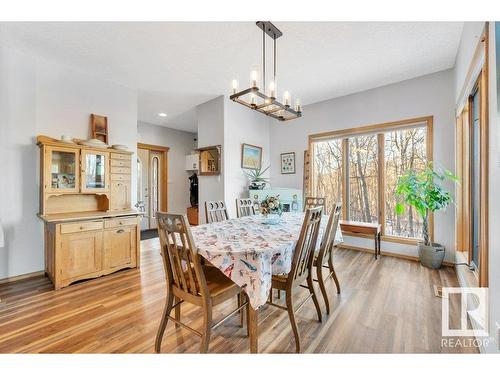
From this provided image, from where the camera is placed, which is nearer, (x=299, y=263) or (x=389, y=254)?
(x=299, y=263)

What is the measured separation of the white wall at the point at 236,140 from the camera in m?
4.05

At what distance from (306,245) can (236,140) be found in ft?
9.51

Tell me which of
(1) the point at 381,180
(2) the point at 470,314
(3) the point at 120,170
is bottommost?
(2) the point at 470,314

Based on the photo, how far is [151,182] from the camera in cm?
564

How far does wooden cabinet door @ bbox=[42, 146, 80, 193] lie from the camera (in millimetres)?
2620

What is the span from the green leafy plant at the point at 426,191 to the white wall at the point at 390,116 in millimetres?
278

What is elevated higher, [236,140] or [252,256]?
[236,140]

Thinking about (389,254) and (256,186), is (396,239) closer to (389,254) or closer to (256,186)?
(389,254)

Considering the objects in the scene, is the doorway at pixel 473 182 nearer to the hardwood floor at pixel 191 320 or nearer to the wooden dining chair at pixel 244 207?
the hardwood floor at pixel 191 320

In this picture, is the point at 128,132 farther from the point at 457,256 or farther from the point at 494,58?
the point at 457,256

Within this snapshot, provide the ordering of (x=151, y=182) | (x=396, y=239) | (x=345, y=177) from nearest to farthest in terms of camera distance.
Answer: (x=396, y=239) → (x=345, y=177) → (x=151, y=182)

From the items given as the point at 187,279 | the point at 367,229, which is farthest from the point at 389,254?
the point at 187,279

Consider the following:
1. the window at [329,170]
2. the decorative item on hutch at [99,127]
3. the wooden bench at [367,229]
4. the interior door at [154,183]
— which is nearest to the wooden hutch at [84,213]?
the decorative item on hutch at [99,127]
